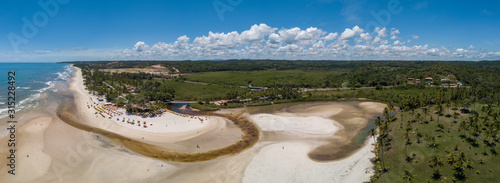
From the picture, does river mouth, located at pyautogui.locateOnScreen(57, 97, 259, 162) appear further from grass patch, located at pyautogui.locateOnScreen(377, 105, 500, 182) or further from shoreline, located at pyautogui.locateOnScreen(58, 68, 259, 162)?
grass patch, located at pyautogui.locateOnScreen(377, 105, 500, 182)

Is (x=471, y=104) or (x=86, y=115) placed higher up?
(x=471, y=104)

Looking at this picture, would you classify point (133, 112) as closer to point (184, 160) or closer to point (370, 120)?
point (184, 160)

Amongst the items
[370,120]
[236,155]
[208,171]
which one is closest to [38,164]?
[208,171]

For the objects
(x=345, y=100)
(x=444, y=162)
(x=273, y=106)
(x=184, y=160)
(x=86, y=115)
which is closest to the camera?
(x=444, y=162)

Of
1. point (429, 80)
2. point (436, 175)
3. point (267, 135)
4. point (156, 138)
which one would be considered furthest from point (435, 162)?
point (429, 80)

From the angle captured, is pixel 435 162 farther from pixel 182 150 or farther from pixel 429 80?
pixel 429 80

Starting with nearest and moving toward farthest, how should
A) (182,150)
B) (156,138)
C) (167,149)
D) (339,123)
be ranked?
(182,150)
(167,149)
(156,138)
(339,123)

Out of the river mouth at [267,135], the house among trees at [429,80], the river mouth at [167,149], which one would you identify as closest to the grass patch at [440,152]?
the river mouth at [267,135]

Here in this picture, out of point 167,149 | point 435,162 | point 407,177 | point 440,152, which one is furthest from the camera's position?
point 167,149

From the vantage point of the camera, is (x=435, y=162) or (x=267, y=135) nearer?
(x=435, y=162)
